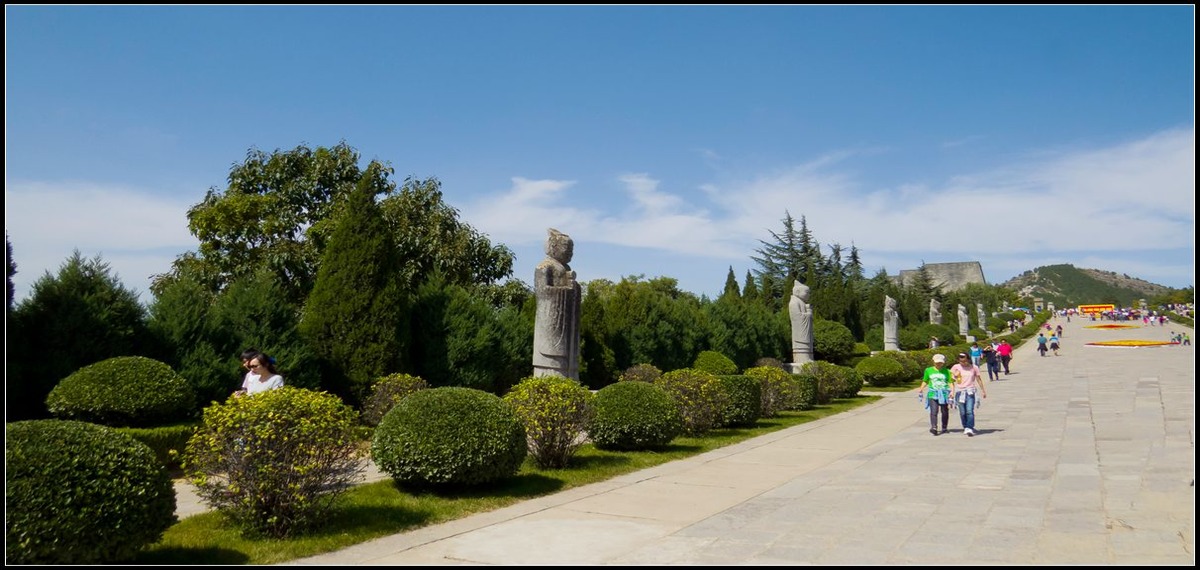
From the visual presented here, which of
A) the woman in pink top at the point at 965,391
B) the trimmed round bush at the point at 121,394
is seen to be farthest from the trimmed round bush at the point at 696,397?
the trimmed round bush at the point at 121,394

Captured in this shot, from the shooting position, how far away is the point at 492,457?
7367 mm

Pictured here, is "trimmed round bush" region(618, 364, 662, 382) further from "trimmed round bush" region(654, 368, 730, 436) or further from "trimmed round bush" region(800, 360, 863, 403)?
"trimmed round bush" region(654, 368, 730, 436)

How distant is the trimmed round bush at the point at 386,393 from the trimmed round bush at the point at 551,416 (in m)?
3.64

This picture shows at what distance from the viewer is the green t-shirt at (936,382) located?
13148mm

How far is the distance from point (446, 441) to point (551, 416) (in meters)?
1.97

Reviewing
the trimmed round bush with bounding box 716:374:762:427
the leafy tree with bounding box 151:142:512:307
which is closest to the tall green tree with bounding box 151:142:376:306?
the leafy tree with bounding box 151:142:512:307

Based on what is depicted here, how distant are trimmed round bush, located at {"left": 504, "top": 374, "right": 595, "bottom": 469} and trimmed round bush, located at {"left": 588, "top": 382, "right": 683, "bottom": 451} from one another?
98 centimetres

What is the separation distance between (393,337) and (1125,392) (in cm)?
1878

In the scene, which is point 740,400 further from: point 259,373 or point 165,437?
point 165,437

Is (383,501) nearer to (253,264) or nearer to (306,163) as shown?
(253,264)

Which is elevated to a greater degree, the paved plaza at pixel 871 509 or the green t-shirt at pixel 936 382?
the green t-shirt at pixel 936 382

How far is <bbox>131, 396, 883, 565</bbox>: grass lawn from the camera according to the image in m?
5.49

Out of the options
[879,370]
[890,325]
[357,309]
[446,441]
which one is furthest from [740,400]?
[890,325]

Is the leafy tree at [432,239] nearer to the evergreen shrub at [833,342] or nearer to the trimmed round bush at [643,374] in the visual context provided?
the trimmed round bush at [643,374]
